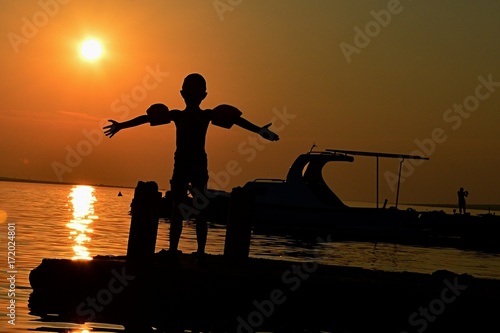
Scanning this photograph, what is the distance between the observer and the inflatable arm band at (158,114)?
12.2 meters

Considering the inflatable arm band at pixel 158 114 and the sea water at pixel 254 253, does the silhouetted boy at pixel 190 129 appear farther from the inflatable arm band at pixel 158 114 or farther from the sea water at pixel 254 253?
the sea water at pixel 254 253

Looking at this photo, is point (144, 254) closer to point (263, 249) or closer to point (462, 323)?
point (462, 323)

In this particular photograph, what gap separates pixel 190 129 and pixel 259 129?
1.00 meters

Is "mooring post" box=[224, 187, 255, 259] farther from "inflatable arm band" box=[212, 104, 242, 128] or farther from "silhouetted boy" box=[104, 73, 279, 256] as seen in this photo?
"inflatable arm band" box=[212, 104, 242, 128]

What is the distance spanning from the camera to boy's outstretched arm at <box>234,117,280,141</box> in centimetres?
1220

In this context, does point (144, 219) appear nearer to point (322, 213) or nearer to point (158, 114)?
point (158, 114)

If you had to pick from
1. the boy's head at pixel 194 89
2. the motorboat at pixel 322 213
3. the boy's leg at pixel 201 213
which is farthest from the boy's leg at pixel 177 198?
the motorboat at pixel 322 213

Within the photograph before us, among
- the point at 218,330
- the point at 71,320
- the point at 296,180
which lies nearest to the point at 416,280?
the point at 218,330

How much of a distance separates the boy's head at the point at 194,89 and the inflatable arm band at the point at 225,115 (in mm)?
301

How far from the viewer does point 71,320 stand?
478 inches

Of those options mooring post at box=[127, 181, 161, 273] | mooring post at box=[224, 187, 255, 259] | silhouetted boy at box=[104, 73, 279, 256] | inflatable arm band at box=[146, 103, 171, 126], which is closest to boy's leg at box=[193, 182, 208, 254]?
silhouetted boy at box=[104, 73, 279, 256]

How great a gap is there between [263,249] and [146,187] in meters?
22.3

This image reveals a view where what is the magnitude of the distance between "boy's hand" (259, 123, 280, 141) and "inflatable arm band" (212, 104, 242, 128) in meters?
0.41

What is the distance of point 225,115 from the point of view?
481 inches
